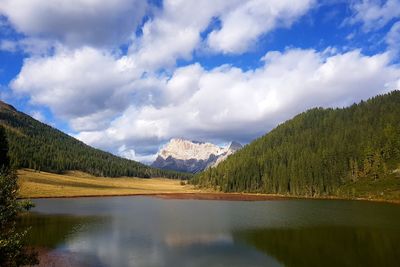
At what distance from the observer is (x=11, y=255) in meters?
24.9

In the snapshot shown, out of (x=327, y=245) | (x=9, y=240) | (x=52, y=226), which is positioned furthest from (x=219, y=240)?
(x=9, y=240)

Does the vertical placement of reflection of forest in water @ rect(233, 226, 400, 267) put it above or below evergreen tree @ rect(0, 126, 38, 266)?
below

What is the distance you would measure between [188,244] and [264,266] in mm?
15601

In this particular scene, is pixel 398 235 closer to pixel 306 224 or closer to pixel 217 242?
pixel 306 224

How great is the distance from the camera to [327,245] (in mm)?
54625

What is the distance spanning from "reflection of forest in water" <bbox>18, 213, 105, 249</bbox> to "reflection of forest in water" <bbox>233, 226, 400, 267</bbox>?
29.8 m

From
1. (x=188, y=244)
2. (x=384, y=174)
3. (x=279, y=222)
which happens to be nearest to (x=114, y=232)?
(x=188, y=244)

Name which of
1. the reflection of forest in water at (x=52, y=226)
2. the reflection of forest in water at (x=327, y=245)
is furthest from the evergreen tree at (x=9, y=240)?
the reflection of forest in water at (x=327, y=245)

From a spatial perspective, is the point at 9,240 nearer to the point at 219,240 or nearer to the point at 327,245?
the point at 219,240

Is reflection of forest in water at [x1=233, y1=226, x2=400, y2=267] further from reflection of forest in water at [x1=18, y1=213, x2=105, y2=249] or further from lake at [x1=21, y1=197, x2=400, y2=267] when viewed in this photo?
reflection of forest in water at [x1=18, y1=213, x2=105, y2=249]

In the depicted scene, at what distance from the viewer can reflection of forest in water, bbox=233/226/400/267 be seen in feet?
149

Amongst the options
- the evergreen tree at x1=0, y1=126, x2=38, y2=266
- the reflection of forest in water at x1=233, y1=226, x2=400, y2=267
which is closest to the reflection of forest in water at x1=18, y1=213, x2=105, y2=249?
the evergreen tree at x1=0, y1=126, x2=38, y2=266

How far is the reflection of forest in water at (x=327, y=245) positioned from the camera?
4550cm

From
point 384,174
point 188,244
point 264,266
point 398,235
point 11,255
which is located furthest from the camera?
point 384,174
